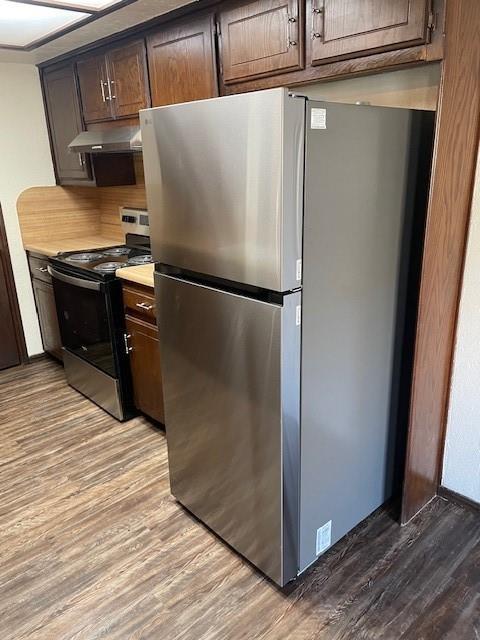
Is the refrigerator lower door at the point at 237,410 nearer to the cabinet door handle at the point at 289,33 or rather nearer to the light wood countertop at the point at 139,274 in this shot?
the light wood countertop at the point at 139,274

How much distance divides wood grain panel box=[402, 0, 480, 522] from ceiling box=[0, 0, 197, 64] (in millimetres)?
1251

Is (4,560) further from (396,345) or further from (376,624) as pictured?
(396,345)

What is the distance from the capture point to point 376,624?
1.58 metres

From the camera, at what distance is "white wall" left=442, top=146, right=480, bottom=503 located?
71.1 inches

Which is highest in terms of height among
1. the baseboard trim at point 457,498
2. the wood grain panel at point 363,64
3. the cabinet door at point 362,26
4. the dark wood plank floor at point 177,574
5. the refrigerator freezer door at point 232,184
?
the cabinet door at point 362,26

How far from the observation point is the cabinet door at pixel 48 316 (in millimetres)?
3418

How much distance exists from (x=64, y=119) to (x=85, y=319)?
1.46m

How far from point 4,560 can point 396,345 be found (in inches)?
70.7

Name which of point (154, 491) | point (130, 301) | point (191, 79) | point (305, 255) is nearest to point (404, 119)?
point (305, 255)

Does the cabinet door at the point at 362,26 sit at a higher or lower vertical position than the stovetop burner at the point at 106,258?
higher

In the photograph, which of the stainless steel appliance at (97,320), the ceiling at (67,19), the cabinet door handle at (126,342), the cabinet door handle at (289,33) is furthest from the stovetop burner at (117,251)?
the cabinet door handle at (289,33)

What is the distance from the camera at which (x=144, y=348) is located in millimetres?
2576

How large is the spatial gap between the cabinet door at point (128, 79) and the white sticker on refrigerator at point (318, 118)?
59.4 inches

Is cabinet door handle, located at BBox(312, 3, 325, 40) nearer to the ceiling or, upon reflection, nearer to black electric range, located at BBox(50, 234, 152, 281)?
the ceiling
